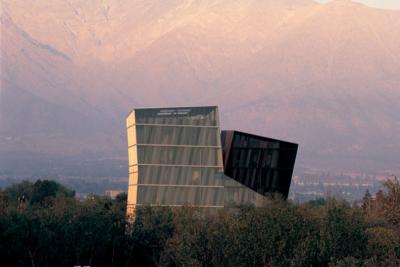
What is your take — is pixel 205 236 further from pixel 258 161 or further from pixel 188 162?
pixel 258 161

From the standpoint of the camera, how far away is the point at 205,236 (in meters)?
86.1

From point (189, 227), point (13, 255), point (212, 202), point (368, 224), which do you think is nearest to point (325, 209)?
point (368, 224)

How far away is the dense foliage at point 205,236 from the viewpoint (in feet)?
272

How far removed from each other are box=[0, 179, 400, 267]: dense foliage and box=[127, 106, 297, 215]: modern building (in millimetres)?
2522

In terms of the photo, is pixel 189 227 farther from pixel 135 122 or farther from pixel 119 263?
pixel 135 122

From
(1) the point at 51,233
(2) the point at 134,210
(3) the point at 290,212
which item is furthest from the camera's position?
(2) the point at 134,210

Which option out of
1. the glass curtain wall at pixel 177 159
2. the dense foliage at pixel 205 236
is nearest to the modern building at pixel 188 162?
the glass curtain wall at pixel 177 159

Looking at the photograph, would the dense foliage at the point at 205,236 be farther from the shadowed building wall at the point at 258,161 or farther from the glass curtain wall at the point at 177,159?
the shadowed building wall at the point at 258,161

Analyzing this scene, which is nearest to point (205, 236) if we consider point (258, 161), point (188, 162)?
point (188, 162)

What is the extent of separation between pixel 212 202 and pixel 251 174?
401 cm

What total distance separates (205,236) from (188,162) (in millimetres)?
19828

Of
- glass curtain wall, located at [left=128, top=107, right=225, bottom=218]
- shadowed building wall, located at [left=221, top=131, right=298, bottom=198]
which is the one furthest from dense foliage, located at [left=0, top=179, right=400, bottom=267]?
shadowed building wall, located at [left=221, top=131, right=298, bottom=198]

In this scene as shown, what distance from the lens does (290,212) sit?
86.8 metres

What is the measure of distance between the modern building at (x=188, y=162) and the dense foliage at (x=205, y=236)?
2522 millimetres
